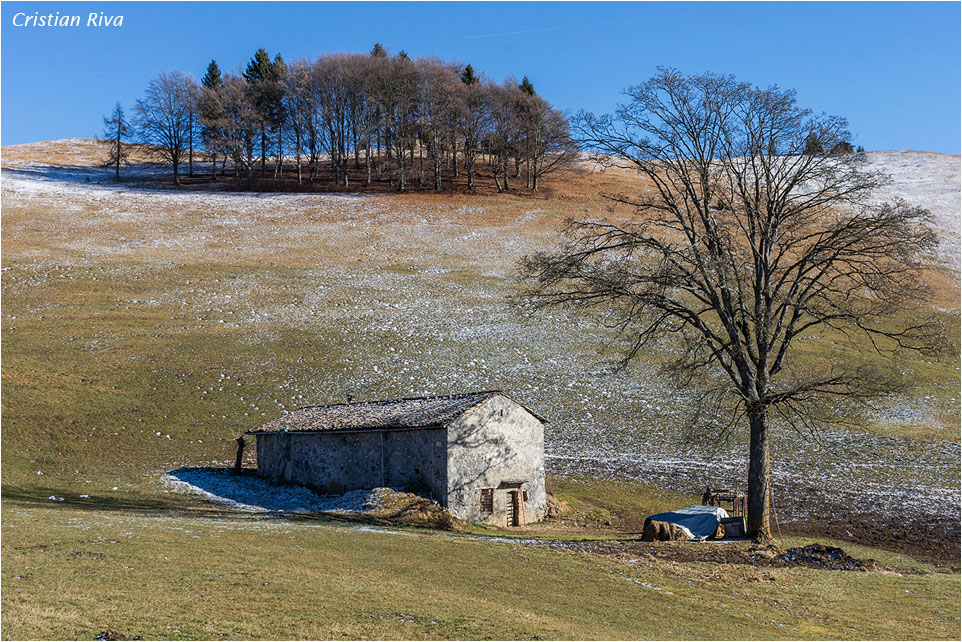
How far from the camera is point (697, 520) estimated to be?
2862 cm

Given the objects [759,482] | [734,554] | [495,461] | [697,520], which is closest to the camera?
[734,554]

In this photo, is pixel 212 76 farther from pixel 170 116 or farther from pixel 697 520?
pixel 697 520

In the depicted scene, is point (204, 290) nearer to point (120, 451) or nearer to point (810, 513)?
point (120, 451)

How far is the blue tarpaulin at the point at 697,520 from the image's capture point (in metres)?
28.2

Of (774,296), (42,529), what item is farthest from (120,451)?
(774,296)

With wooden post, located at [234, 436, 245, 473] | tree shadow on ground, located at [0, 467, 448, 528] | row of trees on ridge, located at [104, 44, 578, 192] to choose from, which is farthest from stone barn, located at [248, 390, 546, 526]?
row of trees on ridge, located at [104, 44, 578, 192]

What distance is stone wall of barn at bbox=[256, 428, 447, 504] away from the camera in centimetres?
3234

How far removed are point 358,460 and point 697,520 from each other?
1485 centimetres

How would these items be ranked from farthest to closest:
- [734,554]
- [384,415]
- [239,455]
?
[239,455]
[384,415]
[734,554]

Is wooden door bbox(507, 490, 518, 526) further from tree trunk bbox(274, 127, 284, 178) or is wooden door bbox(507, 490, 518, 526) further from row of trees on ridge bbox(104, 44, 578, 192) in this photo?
tree trunk bbox(274, 127, 284, 178)

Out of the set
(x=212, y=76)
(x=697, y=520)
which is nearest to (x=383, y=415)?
(x=697, y=520)

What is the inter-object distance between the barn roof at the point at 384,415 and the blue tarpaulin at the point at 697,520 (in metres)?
7.92

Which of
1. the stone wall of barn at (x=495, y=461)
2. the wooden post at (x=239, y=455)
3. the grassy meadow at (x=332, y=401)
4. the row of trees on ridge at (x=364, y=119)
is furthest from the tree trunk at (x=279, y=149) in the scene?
the stone wall of barn at (x=495, y=461)

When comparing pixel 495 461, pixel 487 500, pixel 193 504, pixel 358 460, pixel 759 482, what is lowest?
pixel 487 500
